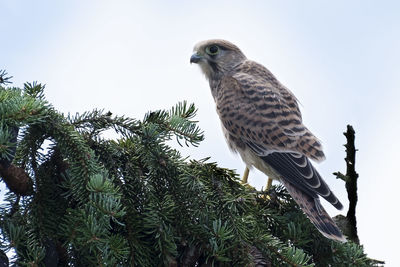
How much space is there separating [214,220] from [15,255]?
87cm

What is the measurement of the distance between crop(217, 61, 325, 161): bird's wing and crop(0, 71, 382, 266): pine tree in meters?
1.73

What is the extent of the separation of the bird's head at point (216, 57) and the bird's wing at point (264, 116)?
1.32 ft

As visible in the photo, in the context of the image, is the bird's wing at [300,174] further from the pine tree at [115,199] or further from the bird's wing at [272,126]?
the pine tree at [115,199]

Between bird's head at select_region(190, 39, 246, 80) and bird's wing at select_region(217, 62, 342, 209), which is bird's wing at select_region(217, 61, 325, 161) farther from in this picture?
bird's head at select_region(190, 39, 246, 80)

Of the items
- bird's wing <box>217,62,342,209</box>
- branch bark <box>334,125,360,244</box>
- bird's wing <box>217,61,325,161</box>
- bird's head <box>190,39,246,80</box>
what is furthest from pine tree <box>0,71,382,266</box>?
bird's head <box>190,39,246,80</box>

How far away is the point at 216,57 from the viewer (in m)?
6.02

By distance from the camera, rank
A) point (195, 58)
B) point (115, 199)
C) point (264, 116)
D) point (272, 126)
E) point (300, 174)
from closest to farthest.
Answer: point (115, 199), point (300, 174), point (272, 126), point (264, 116), point (195, 58)

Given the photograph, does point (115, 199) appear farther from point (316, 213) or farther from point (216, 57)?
point (216, 57)

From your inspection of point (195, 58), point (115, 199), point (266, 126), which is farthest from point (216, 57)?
point (115, 199)

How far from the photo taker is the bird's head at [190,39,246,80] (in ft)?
19.6

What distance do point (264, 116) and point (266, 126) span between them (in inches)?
5.3

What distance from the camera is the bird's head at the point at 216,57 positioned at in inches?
235

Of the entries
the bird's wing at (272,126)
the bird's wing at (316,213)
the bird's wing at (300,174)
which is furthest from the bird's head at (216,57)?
the bird's wing at (316,213)

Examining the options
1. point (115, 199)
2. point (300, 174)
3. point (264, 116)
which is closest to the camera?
point (115, 199)
